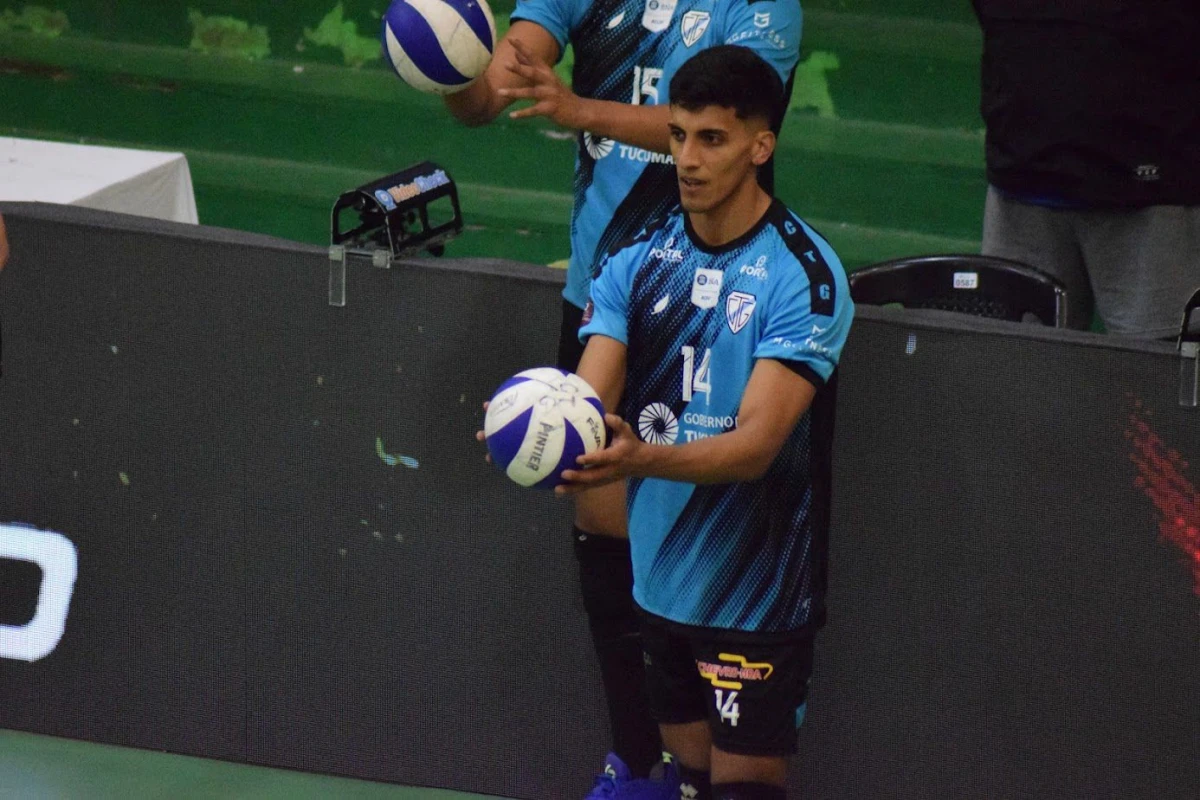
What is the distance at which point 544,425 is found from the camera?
11.5ft

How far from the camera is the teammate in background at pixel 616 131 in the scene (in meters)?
4.15

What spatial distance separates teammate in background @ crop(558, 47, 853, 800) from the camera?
3721mm

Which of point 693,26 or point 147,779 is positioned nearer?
point 693,26

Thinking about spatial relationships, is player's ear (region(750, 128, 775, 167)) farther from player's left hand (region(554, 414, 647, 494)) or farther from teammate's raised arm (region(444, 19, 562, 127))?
teammate's raised arm (region(444, 19, 562, 127))

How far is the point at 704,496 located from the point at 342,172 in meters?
3.95

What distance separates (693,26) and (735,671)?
60.9 inches

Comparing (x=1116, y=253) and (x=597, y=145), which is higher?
(x=597, y=145)

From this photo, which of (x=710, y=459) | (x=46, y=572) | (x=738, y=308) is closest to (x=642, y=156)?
(x=738, y=308)

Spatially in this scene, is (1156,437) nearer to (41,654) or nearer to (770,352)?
(770,352)

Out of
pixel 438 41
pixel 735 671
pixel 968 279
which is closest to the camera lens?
pixel 735 671

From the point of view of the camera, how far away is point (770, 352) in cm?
370

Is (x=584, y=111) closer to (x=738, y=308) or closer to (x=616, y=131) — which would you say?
(x=616, y=131)

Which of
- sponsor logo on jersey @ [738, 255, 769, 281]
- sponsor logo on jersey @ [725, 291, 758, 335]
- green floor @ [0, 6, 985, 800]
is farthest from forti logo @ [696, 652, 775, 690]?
green floor @ [0, 6, 985, 800]

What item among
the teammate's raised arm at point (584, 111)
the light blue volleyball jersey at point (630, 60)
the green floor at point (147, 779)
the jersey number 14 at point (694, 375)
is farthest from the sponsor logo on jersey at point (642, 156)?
the green floor at point (147, 779)
